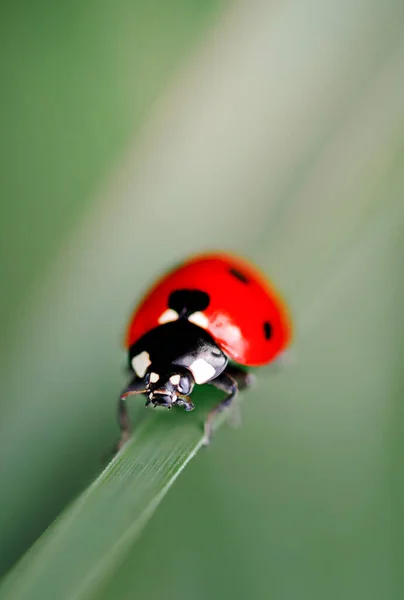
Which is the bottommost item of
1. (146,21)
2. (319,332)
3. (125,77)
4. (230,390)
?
(230,390)

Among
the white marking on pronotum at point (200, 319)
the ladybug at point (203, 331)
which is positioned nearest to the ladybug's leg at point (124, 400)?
the ladybug at point (203, 331)

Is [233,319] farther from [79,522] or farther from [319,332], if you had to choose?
[79,522]

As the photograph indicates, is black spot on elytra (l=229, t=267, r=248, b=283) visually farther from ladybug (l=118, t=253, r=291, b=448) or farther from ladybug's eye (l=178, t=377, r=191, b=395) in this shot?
ladybug's eye (l=178, t=377, r=191, b=395)

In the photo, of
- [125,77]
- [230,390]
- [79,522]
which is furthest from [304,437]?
[125,77]

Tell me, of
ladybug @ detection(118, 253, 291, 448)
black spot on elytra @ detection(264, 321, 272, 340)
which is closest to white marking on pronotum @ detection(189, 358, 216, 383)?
ladybug @ detection(118, 253, 291, 448)

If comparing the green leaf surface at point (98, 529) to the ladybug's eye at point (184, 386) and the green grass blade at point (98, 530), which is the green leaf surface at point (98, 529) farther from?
the ladybug's eye at point (184, 386)

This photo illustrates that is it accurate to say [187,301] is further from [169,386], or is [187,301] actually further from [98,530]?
[98,530]

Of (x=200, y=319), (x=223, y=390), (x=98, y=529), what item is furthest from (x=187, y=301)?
(x=98, y=529)
